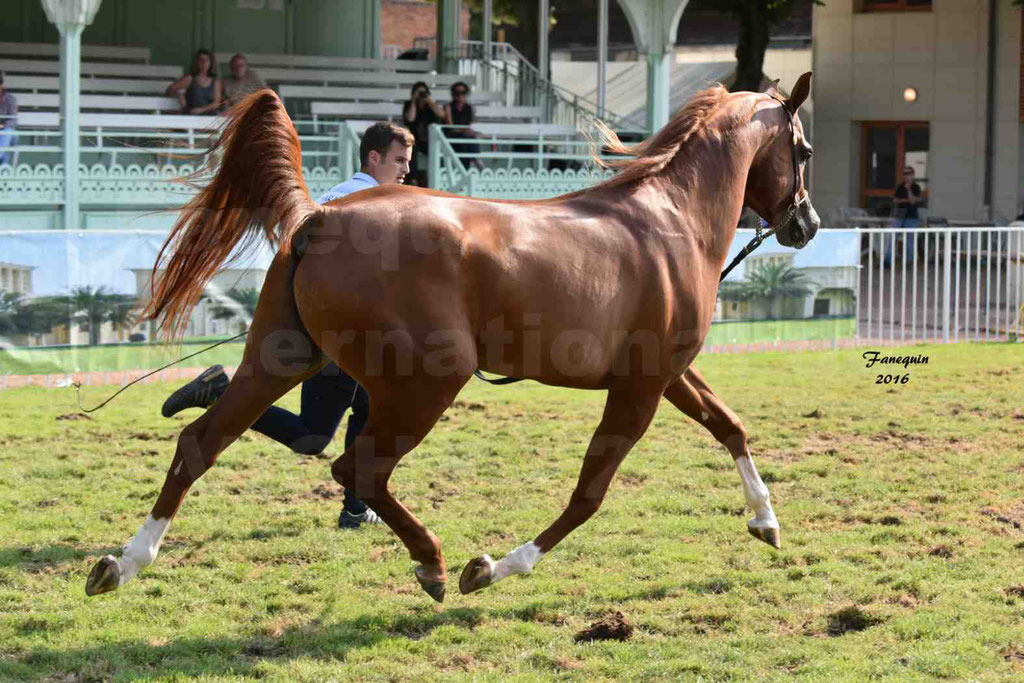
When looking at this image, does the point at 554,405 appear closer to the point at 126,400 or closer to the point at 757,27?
the point at 126,400

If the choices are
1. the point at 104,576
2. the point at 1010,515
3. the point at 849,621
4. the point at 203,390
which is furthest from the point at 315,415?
the point at 1010,515

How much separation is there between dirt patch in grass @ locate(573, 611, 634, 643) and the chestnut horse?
0.35 metres

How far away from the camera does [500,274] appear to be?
4.36 meters

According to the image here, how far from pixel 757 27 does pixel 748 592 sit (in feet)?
67.4

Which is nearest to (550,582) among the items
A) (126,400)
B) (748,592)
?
(748,592)

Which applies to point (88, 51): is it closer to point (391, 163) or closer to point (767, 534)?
point (391, 163)

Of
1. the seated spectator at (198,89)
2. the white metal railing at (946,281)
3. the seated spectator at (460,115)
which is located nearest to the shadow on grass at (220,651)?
the white metal railing at (946,281)

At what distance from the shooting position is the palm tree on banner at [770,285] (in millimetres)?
11758

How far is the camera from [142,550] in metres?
4.40

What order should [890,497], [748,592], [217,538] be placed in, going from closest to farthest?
[748,592]
[217,538]
[890,497]

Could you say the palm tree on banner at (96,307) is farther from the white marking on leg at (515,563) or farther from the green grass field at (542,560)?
the white marking on leg at (515,563)

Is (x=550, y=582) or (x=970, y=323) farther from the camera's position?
(x=970, y=323)

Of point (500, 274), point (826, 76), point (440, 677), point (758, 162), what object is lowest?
point (440, 677)

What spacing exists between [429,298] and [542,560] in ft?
5.12
